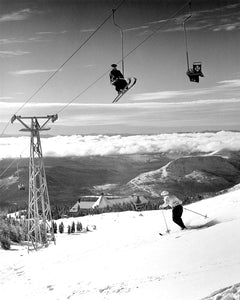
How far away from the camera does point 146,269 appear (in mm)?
11414

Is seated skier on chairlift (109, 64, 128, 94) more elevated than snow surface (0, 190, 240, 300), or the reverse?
seated skier on chairlift (109, 64, 128, 94)

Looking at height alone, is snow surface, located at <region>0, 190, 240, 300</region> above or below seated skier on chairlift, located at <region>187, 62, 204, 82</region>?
below

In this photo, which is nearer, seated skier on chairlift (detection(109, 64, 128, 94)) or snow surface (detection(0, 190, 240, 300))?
snow surface (detection(0, 190, 240, 300))

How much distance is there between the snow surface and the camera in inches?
368

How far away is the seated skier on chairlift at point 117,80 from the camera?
1377cm

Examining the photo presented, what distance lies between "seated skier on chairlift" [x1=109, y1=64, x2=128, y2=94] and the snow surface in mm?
5549

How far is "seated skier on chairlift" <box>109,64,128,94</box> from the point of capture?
542 inches

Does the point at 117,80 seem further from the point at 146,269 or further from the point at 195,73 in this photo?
the point at 146,269

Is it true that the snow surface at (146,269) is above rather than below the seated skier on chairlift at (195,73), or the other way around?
below

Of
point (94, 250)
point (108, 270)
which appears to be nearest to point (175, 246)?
point (108, 270)

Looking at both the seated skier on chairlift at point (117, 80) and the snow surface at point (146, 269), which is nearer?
the snow surface at point (146, 269)

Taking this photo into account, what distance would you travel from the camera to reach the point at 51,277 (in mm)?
13570

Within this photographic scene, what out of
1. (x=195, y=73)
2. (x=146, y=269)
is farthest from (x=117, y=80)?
(x=146, y=269)

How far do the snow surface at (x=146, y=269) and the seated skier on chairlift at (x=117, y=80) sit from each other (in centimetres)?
555
